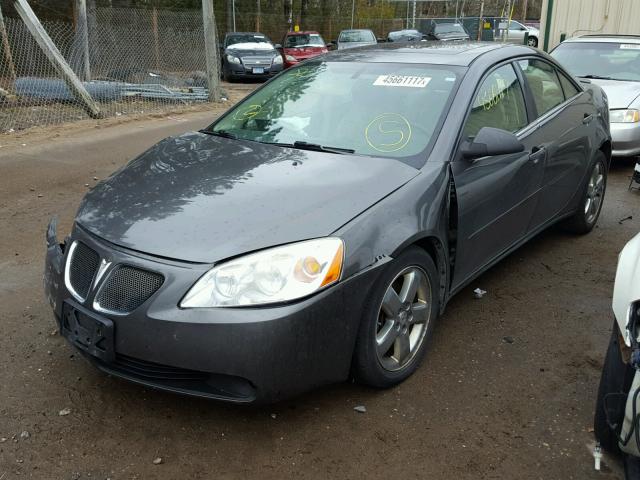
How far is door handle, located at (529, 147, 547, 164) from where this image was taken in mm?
4090

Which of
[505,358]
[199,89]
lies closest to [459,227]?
[505,358]

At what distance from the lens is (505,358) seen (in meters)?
3.47

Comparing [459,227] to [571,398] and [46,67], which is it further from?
[46,67]

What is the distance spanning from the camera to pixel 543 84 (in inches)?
179

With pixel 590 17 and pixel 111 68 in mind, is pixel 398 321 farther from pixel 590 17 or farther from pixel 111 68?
Answer: pixel 590 17

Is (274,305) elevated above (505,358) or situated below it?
above

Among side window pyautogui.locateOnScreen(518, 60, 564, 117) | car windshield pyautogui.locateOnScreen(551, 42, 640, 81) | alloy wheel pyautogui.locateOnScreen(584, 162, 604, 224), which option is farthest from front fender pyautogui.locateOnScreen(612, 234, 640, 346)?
car windshield pyautogui.locateOnScreen(551, 42, 640, 81)

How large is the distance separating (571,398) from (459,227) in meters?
1.02

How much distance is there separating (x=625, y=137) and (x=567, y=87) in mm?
2893

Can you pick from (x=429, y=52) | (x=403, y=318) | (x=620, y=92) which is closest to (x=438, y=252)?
(x=403, y=318)

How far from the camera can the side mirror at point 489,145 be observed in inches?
134

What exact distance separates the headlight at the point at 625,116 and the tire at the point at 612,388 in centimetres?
561

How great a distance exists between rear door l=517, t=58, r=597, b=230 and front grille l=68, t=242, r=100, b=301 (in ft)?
9.31

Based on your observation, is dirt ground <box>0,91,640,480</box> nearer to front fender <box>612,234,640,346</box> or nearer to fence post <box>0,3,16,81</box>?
front fender <box>612,234,640,346</box>
